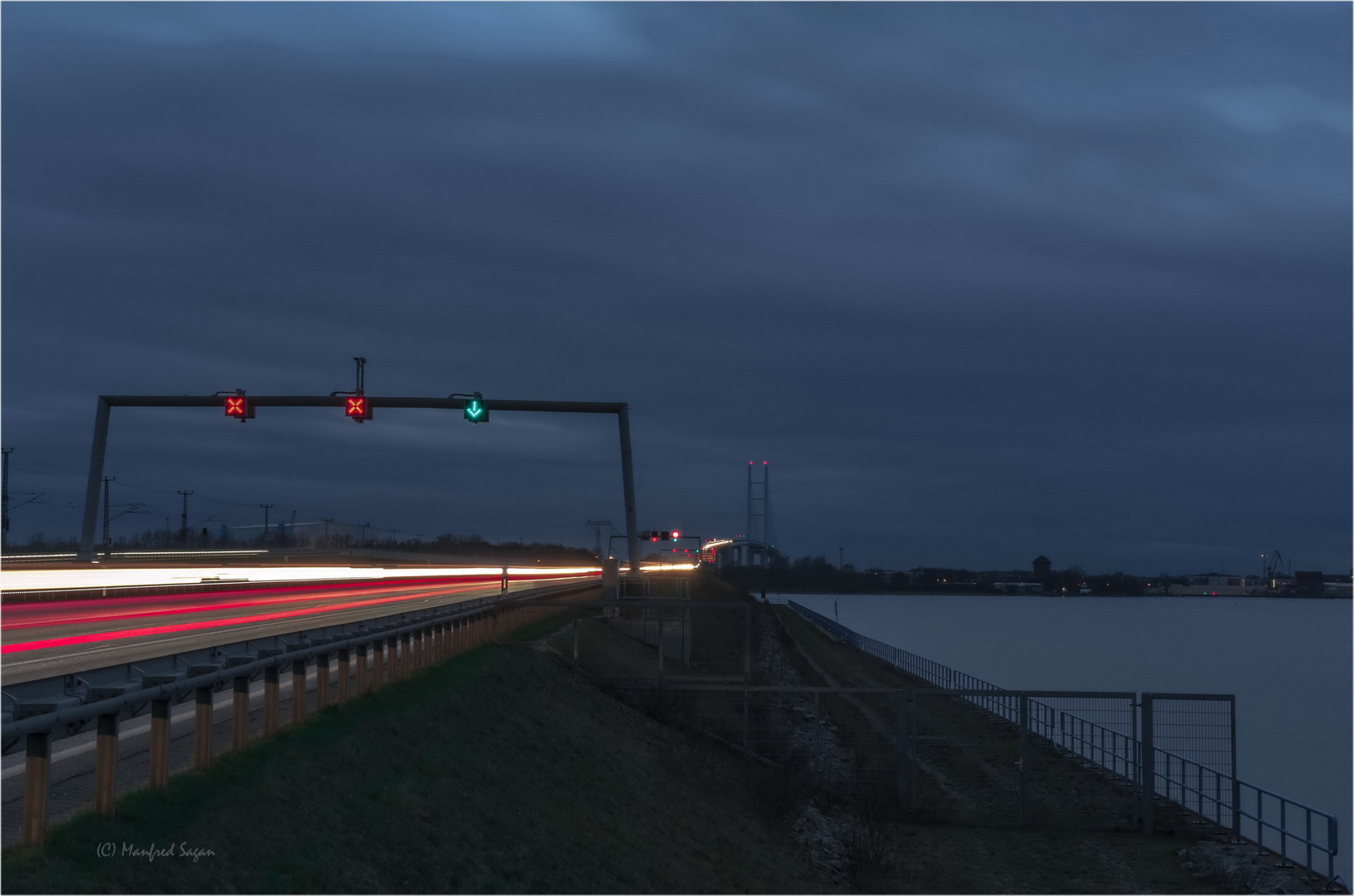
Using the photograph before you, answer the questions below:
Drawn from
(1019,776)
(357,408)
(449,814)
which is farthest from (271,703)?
(1019,776)

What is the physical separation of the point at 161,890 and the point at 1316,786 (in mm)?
54365

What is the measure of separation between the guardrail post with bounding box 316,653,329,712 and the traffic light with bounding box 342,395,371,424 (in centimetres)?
1205

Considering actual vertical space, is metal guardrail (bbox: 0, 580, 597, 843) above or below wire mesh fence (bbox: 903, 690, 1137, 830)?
above

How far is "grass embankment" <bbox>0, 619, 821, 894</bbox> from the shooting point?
9.04 meters

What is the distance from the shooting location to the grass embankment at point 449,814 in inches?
356

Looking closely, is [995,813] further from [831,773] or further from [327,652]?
[327,652]

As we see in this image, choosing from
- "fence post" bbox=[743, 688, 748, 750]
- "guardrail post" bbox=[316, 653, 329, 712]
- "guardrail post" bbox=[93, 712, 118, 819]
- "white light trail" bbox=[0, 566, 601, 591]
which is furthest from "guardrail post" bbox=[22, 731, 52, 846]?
"fence post" bbox=[743, 688, 748, 750]

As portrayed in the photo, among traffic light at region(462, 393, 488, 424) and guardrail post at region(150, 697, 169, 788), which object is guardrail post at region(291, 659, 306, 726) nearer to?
guardrail post at region(150, 697, 169, 788)

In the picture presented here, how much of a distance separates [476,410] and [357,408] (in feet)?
8.45

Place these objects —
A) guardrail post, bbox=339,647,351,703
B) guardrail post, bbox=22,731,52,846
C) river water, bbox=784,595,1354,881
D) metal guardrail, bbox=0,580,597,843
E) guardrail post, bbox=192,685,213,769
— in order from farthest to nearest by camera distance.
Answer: river water, bbox=784,595,1354,881, guardrail post, bbox=339,647,351,703, guardrail post, bbox=192,685,213,769, metal guardrail, bbox=0,580,597,843, guardrail post, bbox=22,731,52,846

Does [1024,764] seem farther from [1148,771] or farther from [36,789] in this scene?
[36,789]

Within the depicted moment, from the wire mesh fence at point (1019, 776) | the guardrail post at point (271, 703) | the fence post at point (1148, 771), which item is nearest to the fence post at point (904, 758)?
the wire mesh fence at point (1019, 776)

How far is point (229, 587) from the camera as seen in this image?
4219cm

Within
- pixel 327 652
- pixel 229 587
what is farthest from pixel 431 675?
pixel 229 587
